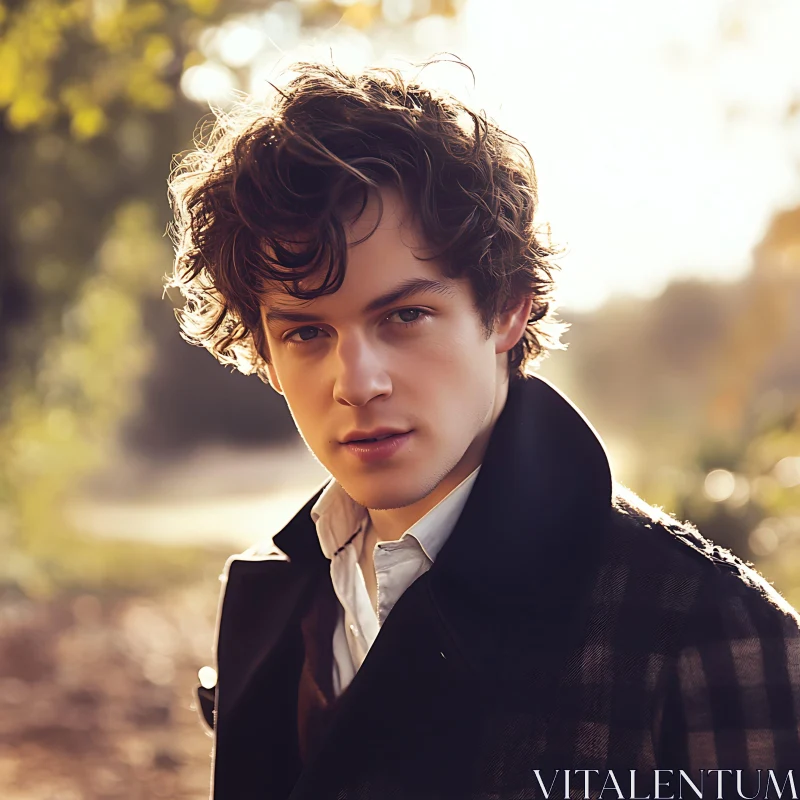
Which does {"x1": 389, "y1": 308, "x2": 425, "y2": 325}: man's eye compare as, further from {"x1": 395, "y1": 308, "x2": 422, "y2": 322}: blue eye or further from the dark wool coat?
the dark wool coat

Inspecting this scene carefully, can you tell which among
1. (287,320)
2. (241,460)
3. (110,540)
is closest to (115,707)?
(110,540)

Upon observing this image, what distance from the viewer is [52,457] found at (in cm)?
972

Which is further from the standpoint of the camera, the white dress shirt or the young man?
the white dress shirt

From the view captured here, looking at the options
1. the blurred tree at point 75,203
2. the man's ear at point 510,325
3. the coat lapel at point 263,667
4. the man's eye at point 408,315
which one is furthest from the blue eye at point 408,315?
the blurred tree at point 75,203

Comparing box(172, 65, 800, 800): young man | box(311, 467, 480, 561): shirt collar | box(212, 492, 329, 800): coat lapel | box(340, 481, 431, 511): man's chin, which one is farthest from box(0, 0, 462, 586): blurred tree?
box(340, 481, 431, 511): man's chin

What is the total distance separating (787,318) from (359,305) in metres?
6.41

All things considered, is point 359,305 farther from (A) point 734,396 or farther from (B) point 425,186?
(A) point 734,396

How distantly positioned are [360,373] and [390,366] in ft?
0.21

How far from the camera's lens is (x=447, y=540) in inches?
73.1

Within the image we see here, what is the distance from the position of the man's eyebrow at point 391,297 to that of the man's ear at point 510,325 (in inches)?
8.3

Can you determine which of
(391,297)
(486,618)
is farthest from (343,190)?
(486,618)

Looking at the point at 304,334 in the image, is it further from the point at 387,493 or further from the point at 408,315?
the point at 387,493

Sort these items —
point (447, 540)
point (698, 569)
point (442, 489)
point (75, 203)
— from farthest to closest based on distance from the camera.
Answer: point (75, 203) < point (442, 489) < point (447, 540) < point (698, 569)

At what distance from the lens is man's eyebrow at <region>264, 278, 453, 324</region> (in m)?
1.74
